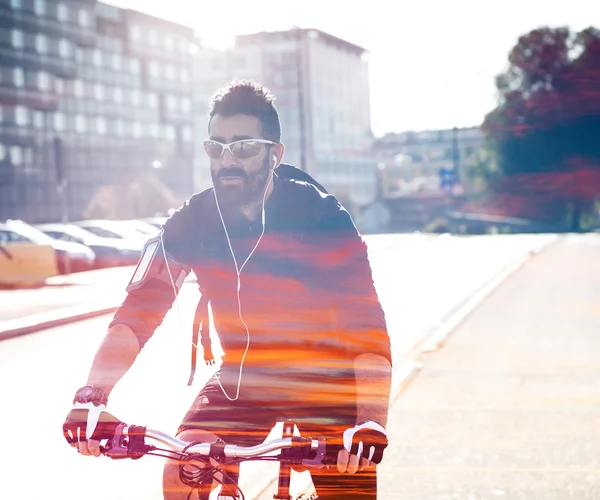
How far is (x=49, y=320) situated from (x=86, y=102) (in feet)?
200

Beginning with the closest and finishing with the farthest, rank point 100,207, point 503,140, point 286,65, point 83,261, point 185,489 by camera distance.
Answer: point 185,489 → point 503,140 → point 83,261 → point 100,207 → point 286,65

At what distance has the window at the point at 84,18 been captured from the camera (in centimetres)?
7419

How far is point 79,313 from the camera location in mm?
17781

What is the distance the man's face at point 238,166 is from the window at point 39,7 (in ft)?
230

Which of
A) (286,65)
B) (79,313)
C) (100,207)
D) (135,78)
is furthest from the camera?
(286,65)

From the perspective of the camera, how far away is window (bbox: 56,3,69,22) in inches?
2835

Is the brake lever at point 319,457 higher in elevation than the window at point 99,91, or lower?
lower

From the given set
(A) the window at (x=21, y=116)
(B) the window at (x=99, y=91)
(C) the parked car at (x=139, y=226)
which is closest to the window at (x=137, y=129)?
(B) the window at (x=99, y=91)

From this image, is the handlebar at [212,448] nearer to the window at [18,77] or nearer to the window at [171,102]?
the window at [18,77]

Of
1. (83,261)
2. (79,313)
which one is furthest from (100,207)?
(79,313)

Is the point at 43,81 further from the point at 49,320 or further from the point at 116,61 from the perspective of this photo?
the point at 49,320

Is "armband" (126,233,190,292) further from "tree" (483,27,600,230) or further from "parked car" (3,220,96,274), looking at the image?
"parked car" (3,220,96,274)

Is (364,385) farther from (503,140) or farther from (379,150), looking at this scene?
(379,150)

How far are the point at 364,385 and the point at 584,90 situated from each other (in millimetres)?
959
